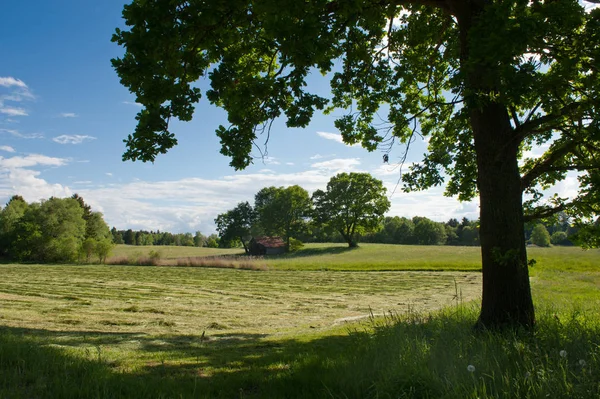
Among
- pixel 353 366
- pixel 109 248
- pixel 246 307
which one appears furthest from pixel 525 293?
pixel 109 248

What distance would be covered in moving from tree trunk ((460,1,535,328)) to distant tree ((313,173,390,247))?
62.7 meters

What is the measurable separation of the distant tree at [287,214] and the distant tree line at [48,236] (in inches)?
1180

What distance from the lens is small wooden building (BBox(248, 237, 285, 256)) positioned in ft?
260

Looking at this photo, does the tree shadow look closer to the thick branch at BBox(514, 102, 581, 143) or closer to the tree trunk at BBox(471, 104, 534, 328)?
the tree trunk at BBox(471, 104, 534, 328)

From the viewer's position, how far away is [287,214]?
266 feet

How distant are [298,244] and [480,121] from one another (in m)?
70.0

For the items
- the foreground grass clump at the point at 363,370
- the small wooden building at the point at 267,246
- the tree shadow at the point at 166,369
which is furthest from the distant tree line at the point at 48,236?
the foreground grass clump at the point at 363,370

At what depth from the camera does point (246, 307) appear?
50.4 feet

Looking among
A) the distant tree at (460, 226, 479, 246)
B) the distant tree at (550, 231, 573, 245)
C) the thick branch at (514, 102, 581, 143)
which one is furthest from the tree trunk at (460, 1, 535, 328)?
the distant tree at (550, 231, 573, 245)

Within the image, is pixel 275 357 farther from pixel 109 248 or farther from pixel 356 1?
pixel 109 248

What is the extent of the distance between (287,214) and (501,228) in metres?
74.2

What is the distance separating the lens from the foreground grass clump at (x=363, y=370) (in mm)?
4016

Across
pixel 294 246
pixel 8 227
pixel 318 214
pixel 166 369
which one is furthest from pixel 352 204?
pixel 166 369

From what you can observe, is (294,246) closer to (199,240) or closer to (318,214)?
(318,214)
